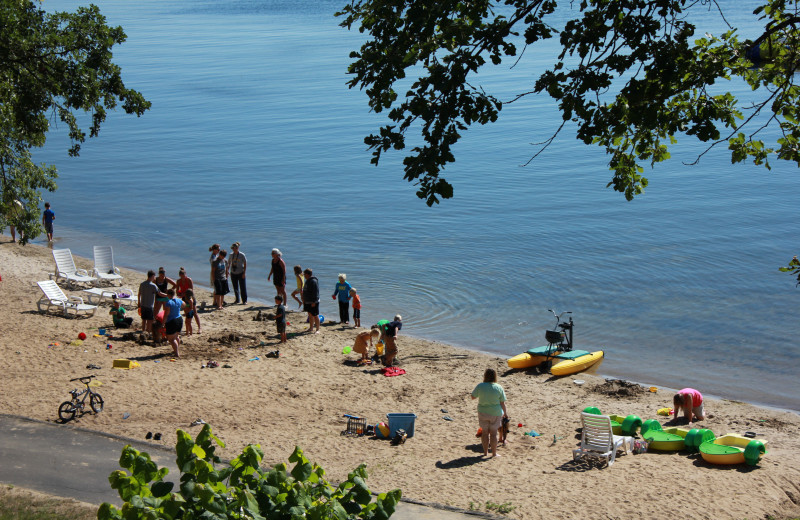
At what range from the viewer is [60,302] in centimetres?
1800

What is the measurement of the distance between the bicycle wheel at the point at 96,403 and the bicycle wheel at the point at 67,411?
1.11 feet

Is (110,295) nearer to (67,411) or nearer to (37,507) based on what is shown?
(67,411)

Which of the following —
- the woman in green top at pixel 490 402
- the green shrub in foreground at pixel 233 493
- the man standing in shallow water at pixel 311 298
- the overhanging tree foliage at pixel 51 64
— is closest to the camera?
the green shrub in foreground at pixel 233 493

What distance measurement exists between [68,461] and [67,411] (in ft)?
6.04

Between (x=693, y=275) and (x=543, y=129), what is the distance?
22.8m

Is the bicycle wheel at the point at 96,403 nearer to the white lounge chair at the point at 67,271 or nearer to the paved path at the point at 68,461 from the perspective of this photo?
Result: the paved path at the point at 68,461

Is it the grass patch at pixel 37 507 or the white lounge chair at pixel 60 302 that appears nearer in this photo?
the grass patch at pixel 37 507

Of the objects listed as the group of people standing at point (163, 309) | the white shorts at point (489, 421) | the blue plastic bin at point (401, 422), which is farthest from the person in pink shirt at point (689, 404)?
the group of people standing at point (163, 309)

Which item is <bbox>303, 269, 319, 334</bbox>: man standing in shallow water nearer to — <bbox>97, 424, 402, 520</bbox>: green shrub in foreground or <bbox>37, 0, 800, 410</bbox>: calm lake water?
<bbox>37, 0, 800, 410</bbox>: calm lake water

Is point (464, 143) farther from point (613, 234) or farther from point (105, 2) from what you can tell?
point (105, 2)

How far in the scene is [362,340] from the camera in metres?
16.1

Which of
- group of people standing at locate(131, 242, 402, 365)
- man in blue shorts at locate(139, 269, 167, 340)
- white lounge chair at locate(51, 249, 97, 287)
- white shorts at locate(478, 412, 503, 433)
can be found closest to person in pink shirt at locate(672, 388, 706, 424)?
white shorts at locate(478, 412, 503, 433)

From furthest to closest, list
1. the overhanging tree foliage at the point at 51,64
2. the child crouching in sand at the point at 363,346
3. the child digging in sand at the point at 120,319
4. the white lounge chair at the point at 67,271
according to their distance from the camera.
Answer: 1. the white lounge chair at the point at 67,271
2. the child digging in sand at the point at 120,319
3. the child crouching in sand at the point at 363,346
4. the overhanging tree foliage at the point at 51,64

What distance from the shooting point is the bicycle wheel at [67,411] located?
458 inches
